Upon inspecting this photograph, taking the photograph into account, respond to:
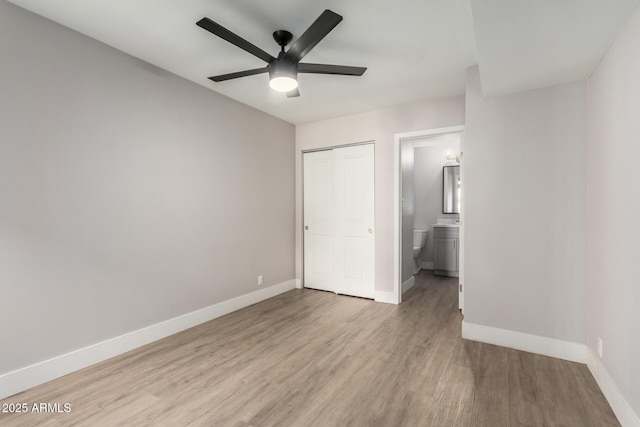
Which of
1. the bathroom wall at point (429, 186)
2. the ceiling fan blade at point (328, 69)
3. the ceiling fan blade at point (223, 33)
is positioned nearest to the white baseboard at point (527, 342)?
the ceiling fan blade at point (328, 69)

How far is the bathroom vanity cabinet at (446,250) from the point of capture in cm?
555

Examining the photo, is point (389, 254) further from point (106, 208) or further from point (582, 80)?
point (106, 208)

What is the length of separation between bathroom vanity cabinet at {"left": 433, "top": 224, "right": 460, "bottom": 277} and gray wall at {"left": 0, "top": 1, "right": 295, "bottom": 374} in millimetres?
3671

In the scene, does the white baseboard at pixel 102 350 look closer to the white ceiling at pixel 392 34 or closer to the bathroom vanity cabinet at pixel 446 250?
the white ceiling at pixel 392 34

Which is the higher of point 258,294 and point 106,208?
point 106,208

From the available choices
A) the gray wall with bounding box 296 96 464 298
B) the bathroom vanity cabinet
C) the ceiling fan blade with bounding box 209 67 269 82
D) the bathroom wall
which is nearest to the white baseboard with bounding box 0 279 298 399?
the gray wall with bounding box 296 96 464 298

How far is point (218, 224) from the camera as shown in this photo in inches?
142

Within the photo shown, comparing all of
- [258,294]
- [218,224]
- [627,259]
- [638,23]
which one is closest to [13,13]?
[218,224]

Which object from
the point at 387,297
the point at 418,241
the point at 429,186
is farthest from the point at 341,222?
the point at 429,186

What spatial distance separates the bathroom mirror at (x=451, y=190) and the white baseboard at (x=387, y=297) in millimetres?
2872

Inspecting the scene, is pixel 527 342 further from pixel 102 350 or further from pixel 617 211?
pixel 102 350

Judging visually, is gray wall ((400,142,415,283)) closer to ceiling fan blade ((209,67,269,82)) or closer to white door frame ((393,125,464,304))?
white door frame ((393,125,464,304))

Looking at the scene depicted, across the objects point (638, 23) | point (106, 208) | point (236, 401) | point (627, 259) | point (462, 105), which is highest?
point (462, 105)

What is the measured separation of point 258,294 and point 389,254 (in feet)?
6.18
